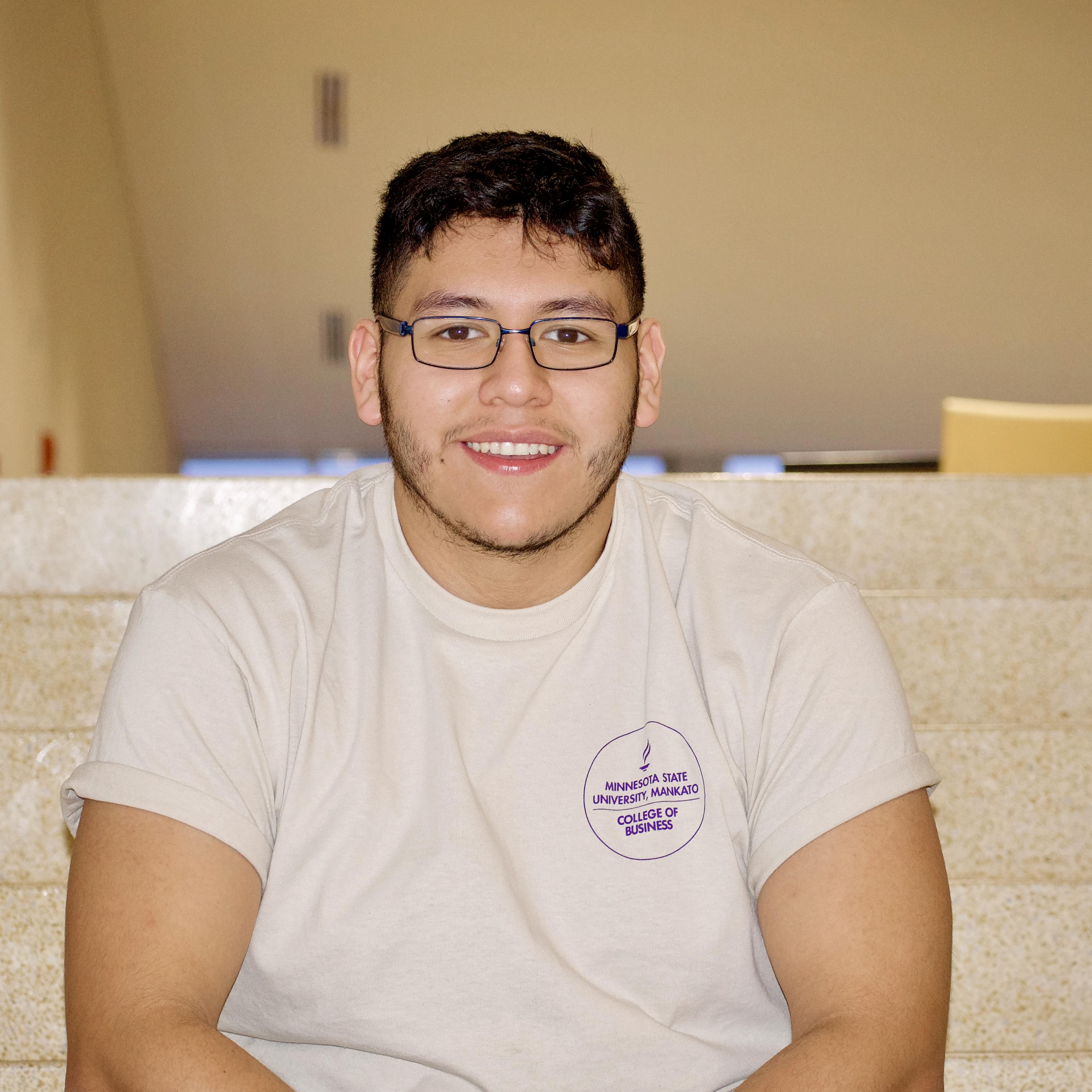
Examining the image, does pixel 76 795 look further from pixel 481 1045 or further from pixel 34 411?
pixel 34 411

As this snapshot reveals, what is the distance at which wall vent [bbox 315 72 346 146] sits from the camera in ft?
20.6

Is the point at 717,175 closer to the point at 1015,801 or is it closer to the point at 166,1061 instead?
the point at 1015,801

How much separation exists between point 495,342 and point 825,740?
0.56 m

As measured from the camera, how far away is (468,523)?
4.43 feet

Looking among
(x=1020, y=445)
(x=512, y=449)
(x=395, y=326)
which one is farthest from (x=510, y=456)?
(x=1020, y=445)

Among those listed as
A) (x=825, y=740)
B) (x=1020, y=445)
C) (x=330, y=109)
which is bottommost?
(x=1020, y=445)

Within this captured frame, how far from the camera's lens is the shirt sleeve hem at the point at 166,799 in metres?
1.13

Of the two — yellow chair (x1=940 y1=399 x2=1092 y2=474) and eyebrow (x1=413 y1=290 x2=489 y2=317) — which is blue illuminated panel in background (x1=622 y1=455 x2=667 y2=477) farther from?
eyebrow (x1=413 y1=290 x2=489 y2=317)

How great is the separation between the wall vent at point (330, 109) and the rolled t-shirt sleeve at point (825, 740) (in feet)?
18.8

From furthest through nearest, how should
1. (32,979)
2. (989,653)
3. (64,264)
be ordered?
(64,264) < (989,653) < (32,979)

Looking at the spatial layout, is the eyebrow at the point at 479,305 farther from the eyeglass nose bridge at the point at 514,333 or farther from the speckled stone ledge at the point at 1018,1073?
the speckled stone ledge at the point at 1018,1073

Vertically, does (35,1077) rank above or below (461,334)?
below

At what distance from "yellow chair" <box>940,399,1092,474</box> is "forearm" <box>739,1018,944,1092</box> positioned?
142 inches

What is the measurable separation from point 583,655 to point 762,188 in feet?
20.3
